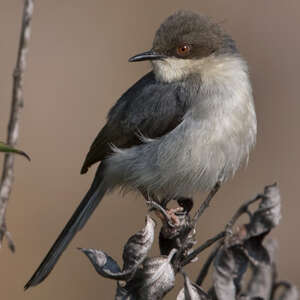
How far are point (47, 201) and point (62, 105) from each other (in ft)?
4.81

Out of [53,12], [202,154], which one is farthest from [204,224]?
[53,12]

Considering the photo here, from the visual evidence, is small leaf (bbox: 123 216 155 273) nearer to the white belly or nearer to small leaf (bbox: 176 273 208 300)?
small leaf (bbox: 176 273 208 300)

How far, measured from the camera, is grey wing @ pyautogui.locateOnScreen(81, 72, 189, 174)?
5324mm

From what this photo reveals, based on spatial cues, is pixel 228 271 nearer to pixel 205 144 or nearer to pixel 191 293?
pixel 191 293

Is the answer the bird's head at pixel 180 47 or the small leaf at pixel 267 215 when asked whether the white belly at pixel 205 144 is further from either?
the small leaf at pixel 267 215

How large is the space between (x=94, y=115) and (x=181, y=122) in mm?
3685

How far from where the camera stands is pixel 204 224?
7.98 metres

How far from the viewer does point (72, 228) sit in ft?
18.2

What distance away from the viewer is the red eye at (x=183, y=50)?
18.2 feet

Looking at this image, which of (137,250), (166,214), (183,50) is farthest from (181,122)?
(137,250)

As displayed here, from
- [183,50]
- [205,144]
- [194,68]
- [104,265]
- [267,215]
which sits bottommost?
[104,265]

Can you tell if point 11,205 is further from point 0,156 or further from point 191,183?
point 191,183

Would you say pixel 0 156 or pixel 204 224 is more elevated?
pixel 0 156

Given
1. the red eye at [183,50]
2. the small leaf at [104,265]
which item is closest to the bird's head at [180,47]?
the red eye at [183,50]
